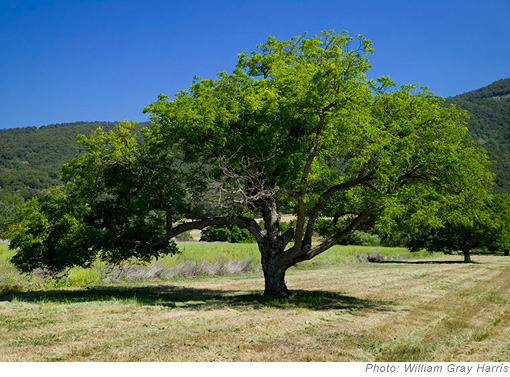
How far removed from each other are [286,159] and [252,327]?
5734 mm

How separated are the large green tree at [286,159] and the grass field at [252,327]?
96.2 inches

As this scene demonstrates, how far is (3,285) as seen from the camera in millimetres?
16312

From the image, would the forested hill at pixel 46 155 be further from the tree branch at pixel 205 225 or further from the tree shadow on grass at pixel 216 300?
the tree branch at pixel 205 225

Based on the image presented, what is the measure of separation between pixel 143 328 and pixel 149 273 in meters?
14.6

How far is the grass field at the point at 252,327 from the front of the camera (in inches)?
283

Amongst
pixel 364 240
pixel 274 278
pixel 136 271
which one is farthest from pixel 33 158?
pixel 274 278

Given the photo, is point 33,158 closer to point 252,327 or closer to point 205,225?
point 205,225

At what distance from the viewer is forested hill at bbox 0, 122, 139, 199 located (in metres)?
132

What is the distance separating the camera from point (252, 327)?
9328 millimetres

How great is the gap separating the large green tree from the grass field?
2444 millimetres

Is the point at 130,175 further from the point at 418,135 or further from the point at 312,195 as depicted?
the point at 418,135

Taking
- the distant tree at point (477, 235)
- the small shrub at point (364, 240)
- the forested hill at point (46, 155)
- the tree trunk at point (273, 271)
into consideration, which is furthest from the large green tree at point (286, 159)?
the forested hill at point (46, 155)

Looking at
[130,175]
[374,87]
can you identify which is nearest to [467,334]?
[374,87]

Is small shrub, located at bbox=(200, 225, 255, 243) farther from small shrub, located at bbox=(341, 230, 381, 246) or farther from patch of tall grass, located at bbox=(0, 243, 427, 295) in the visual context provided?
patch of tall grass, located at bbox=(0, 243, 427, 295)
